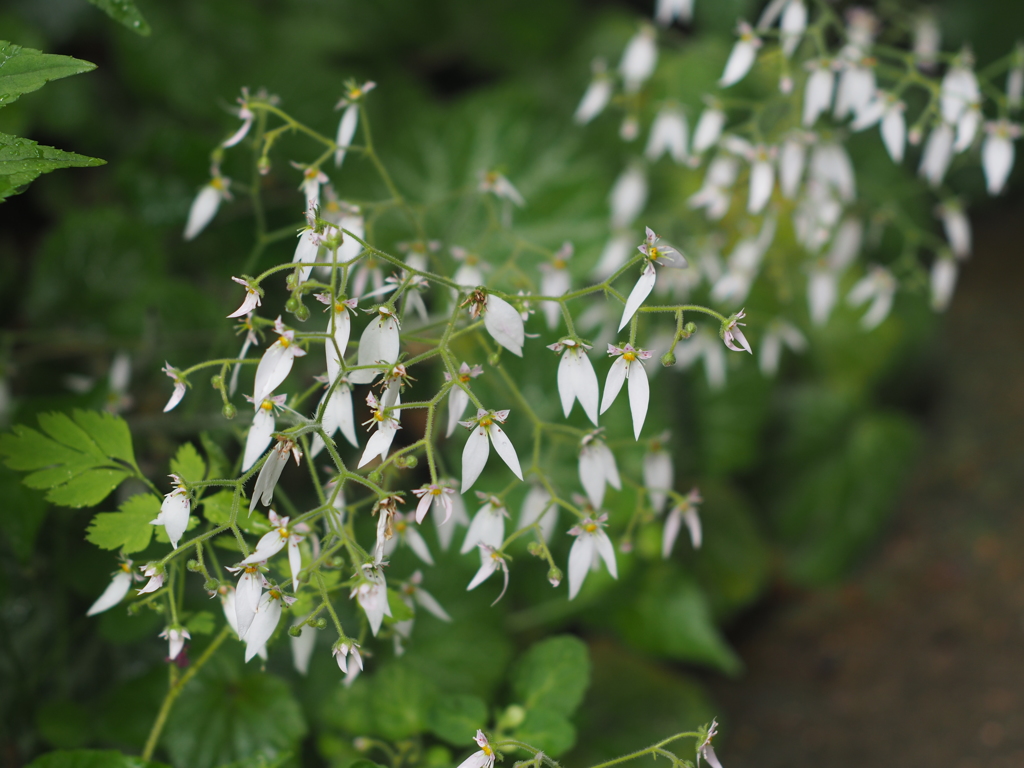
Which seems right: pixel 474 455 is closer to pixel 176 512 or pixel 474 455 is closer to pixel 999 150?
pixel 176 512

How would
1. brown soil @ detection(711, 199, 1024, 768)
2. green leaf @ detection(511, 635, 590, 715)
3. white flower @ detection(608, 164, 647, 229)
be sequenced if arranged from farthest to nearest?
brown soil @ detection(711, 199, 1024, 768) → white flower @ detection(608, 164, 647, 229) → green leaf @ detection(511, 635, 590, 715)

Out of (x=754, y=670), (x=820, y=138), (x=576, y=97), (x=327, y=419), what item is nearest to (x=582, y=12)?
(x=576, y=97)

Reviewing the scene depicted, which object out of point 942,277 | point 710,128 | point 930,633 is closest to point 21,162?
point 710,128

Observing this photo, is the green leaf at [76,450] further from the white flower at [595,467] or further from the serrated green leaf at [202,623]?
the white flower at [595,467]

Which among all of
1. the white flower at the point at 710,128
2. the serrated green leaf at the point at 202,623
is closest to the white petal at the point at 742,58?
the white flower at the point at 710,128

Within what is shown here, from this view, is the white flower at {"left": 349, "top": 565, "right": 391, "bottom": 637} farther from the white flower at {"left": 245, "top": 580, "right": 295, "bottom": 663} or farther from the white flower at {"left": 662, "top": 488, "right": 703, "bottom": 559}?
the white flower at {"left": 662, "top": 488, "right": 703, "bottom": 559}

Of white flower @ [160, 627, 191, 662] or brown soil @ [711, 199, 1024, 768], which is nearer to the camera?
white flower @ [160, 627, 191, 662]

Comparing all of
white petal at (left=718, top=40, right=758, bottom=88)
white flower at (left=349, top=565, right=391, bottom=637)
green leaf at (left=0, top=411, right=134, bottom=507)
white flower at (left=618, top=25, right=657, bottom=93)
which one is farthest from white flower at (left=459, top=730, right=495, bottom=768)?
white flower at (left=618, top=25, right=657, bottom=93)
